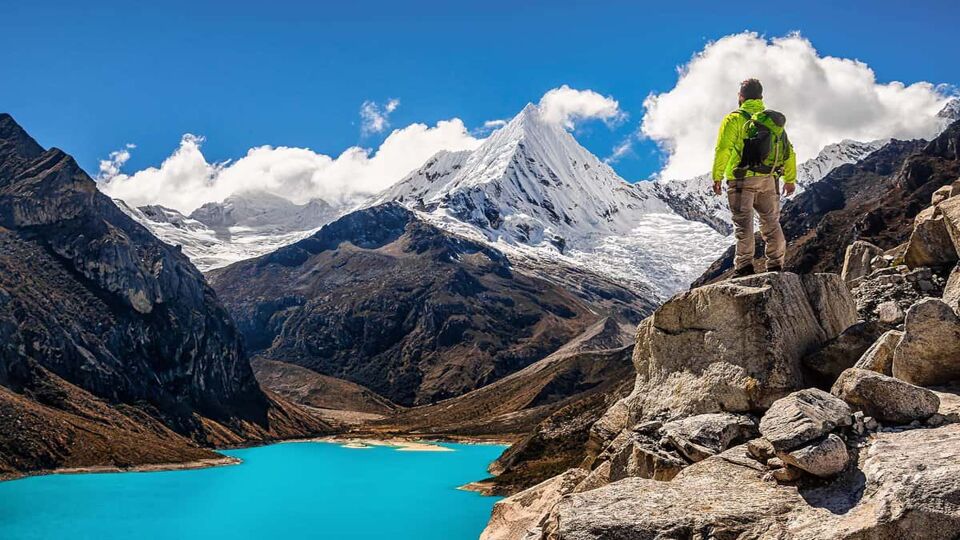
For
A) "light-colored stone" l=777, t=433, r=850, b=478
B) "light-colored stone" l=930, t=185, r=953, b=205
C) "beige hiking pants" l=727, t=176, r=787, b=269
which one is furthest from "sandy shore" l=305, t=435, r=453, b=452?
"light-colored stone" l=777, t=433, r=850, b=478

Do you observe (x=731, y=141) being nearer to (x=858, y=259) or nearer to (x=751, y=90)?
(x=751, y=90)

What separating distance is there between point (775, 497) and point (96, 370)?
158 meters

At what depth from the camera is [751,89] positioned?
51.6ft

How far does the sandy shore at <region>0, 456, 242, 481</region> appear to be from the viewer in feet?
328

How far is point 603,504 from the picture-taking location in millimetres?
11805

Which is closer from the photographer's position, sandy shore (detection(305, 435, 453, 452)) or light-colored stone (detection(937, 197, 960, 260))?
light-colored stone (detection(937, 197, 960, 260))

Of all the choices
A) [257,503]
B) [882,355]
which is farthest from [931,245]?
[257,503]

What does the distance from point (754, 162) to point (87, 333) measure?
16488 centimetres

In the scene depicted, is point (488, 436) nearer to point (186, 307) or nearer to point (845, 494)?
point (186, 307)

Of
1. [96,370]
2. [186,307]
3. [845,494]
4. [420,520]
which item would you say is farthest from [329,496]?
[186,307]

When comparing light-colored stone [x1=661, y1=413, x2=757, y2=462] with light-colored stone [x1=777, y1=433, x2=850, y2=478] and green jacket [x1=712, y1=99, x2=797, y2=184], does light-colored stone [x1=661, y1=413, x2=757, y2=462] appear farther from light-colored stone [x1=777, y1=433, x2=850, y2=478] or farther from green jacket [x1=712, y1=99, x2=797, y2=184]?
green jacket [x1=712, y1=99, x2=797, y2=184]

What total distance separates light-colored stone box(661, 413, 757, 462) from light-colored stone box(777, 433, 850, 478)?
242cm

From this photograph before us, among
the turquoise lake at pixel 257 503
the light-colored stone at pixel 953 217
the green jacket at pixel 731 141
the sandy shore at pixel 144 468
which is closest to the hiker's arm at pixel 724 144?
the green jacket at pixel 731 141

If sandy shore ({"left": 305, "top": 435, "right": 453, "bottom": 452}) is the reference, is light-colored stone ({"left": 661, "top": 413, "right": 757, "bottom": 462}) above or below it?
above
